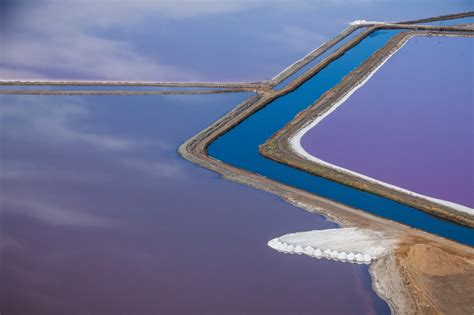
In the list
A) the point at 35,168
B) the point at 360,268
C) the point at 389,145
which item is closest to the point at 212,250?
the point at 360,268

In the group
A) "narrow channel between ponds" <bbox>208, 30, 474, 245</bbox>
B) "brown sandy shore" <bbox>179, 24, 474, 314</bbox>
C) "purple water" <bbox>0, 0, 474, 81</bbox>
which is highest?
"purple water" <bbox>0, 0, 474, 81</bbox>

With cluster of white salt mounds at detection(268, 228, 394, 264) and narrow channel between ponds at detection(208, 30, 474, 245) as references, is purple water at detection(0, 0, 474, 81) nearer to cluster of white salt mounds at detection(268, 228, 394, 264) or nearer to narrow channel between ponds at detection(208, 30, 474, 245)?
narrow channel between ponds at detection(208, 30, 474, 245)

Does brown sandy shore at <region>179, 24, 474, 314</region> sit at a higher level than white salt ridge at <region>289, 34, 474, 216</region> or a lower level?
lower

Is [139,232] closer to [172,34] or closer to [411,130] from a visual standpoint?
[411,130]

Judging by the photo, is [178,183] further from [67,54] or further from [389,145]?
[67,54]

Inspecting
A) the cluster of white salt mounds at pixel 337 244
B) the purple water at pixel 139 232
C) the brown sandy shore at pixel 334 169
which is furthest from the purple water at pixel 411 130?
the purple water at pixel 139 232

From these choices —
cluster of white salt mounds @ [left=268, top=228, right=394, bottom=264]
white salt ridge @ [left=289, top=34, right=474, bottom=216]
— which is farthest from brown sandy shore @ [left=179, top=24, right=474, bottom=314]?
white salt ridge @ [left=289, top=34, right=474, bottom=216]
